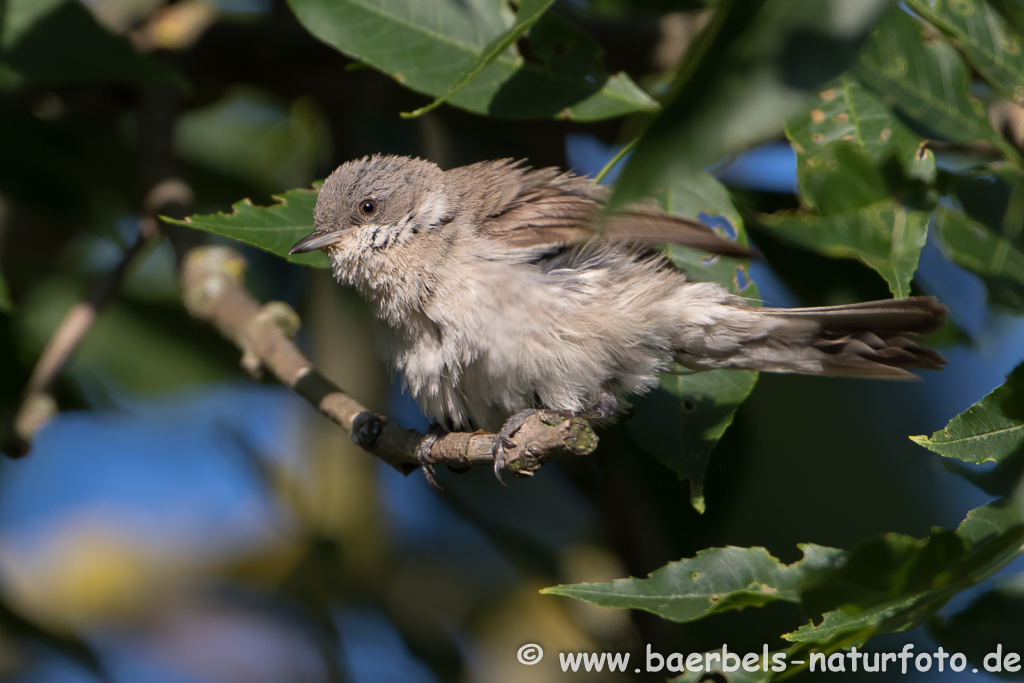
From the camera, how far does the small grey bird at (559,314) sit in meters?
2.83

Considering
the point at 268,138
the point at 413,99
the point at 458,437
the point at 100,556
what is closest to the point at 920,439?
the point at 458,437

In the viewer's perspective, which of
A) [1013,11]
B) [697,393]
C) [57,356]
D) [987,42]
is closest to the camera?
[1013,11]

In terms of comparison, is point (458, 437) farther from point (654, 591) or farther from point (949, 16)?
point (949, 16)

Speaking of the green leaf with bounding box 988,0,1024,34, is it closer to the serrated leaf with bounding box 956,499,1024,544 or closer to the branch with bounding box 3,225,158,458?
the serrated leaf with bounding box 956,499,1024,544

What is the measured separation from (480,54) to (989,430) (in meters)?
1.80

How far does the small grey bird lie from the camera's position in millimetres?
2832

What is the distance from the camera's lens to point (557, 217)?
2996mm

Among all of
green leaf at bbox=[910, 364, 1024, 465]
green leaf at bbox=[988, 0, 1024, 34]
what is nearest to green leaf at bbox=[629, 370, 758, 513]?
green leaf at bbox=[910, 364, 1024, 465]

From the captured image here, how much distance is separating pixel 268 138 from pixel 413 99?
157cm

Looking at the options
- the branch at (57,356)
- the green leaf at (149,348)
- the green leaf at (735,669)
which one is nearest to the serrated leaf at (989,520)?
the green leaf at (735,669)

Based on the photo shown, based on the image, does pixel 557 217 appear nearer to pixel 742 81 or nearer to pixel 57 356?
pixel 742 81

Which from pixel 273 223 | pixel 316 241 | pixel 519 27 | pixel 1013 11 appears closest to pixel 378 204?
A: pixel 316 241

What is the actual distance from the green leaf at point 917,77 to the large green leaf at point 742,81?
1.52m

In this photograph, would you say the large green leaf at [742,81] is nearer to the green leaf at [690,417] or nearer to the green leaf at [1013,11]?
the green leaf at [1013,11]
